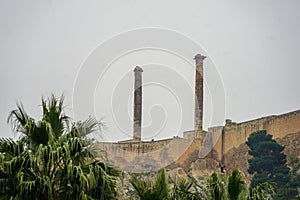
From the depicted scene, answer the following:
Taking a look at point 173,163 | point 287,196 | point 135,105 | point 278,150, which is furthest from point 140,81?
point 287,196

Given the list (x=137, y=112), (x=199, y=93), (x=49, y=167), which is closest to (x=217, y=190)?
(x=49, y=167)

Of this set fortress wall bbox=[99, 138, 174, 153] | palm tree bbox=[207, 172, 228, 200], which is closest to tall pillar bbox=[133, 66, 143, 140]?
fortress wall bbox=[99, 138, 174, 153]

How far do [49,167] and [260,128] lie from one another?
1902 centimetres

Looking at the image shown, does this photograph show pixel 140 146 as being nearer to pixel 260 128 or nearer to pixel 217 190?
pixel 260 128

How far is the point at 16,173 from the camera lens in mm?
7824

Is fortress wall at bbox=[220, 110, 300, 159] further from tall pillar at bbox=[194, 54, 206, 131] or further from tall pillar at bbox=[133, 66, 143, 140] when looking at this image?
tall pillar at bbox=[133, 66, 143, 140]

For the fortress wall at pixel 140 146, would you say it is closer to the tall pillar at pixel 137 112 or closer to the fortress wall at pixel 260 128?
the tall pillar at pixel 137 112

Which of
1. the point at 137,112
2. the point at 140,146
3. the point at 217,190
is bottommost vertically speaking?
the point at 217,190

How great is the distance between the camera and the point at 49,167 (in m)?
7.86

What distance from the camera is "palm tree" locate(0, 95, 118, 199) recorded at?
778cm

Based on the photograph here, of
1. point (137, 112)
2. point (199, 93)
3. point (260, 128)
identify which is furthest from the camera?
point (137, 112)

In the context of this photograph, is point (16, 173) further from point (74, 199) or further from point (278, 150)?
point (278, 150)

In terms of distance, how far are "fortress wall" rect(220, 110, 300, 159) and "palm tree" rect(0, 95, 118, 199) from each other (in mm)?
17534

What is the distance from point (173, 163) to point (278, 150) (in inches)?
180
